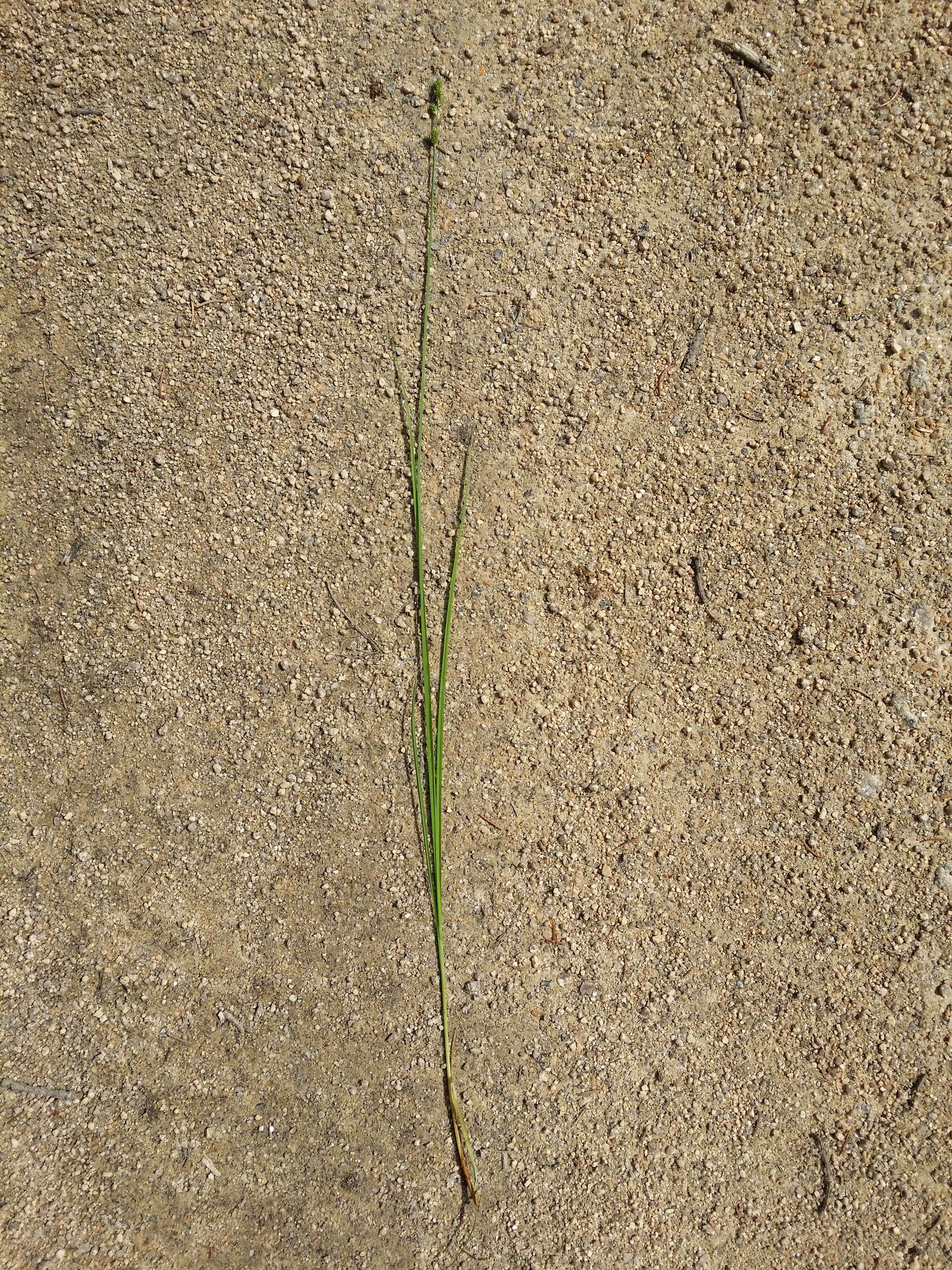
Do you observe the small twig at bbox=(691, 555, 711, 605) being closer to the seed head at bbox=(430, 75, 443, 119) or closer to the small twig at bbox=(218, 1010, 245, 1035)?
the seed head at bbox=(430, 75, 443, 119)

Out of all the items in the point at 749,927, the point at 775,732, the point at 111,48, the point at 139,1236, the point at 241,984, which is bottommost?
the point at 139,1236

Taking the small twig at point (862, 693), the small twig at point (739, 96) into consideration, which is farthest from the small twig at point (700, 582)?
the small twig at point (739, 96)

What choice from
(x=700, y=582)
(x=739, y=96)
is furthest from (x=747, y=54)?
(x=700, y=582)

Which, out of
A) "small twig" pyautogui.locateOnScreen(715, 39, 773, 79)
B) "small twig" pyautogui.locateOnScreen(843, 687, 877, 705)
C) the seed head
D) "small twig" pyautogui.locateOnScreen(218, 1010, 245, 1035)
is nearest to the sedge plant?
the seed head

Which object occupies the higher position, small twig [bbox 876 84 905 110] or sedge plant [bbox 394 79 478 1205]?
small twig [bbox 876 84 905 110]

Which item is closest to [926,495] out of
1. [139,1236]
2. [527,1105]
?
[527,1105]

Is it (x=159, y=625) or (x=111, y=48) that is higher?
(x=111, y=48)

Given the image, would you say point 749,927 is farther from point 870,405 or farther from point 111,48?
point 111,48
